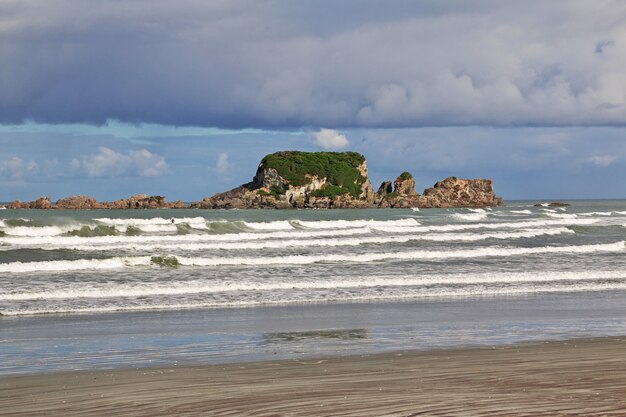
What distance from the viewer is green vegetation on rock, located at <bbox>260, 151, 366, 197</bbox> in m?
139

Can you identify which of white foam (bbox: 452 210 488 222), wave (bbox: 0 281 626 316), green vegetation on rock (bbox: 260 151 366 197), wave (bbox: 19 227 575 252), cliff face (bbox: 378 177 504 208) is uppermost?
green vegetation on rock (bbox: 260 151 366 197)

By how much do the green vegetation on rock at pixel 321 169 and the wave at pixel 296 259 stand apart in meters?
104

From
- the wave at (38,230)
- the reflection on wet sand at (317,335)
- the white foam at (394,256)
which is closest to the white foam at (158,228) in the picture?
the wave at (38,230)

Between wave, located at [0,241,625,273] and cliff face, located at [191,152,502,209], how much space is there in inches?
3818

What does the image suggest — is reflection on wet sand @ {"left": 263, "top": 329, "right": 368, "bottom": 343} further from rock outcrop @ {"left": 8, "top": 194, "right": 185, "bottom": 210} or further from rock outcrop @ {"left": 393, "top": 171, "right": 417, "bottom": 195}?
rock outcrop @ {"left": 393, "top": 171, "right": 417, "bottom": 195}

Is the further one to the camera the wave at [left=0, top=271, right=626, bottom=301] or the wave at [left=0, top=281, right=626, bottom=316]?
the wave at [left=0, top=271, right=626, bottom=301]

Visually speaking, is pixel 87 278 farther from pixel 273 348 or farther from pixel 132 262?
pixel 273 348

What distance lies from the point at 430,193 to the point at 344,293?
124 metres

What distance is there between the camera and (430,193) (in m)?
141

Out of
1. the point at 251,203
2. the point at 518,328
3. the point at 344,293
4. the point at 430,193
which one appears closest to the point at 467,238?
the point at 344,293

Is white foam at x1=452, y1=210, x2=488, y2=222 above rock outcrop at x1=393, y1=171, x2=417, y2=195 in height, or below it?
below

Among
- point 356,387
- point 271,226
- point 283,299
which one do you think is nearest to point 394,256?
point 283,299

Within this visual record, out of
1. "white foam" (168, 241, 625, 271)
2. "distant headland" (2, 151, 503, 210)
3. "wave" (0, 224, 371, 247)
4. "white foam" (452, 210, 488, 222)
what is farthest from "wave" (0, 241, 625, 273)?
"distant headland" (2, 151, 503, 210)

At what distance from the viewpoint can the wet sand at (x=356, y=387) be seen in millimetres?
7336
